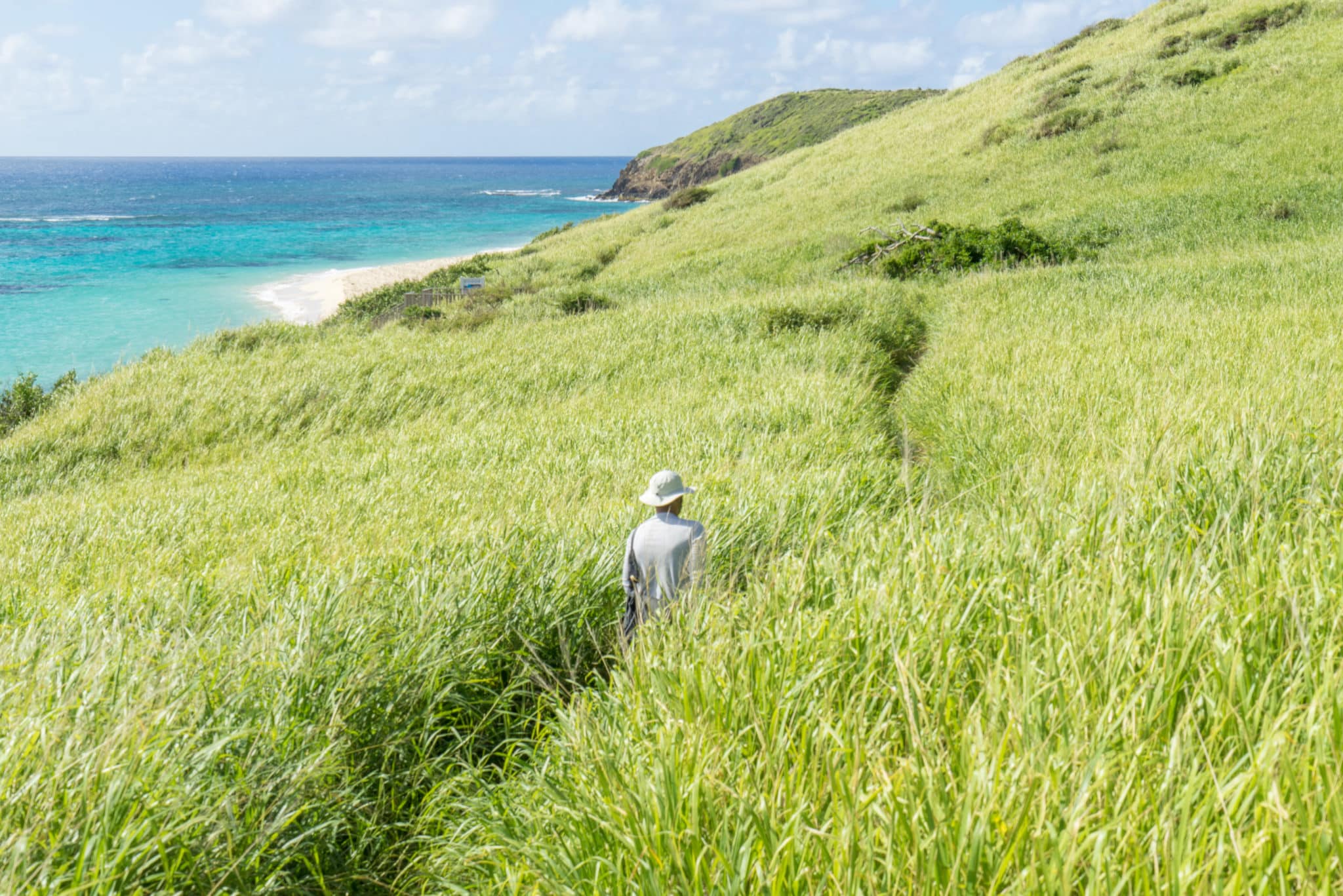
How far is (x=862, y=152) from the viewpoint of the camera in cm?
4131

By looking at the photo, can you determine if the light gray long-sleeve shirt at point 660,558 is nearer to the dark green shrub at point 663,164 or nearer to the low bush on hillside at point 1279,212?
the low bush on hillside at point 1279,212

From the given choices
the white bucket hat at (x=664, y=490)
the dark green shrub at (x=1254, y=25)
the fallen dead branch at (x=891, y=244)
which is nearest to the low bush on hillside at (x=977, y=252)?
the fallen dead branch at (x=891, y=244)

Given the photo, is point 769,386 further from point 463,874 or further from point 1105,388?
point 463,874

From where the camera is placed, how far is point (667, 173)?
405 ft

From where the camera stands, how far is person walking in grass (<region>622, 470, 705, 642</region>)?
4406 mm

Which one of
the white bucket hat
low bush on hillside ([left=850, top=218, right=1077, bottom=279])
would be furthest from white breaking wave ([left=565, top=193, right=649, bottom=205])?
the white bucket hat

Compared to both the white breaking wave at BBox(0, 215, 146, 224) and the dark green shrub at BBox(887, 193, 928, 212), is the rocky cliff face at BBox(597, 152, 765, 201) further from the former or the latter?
the dark green shrub at BBox(887, 193, 928, 212)

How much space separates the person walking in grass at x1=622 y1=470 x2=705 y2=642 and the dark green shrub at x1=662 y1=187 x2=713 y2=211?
40.9 m

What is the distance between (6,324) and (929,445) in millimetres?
49766

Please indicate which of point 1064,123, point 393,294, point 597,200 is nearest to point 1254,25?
point 1064,123

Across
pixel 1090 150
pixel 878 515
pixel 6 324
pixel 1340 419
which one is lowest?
pixel 6 324

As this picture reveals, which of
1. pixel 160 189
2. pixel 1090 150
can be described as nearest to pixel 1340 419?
pixel 1090 150

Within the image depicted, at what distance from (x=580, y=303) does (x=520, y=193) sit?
156m

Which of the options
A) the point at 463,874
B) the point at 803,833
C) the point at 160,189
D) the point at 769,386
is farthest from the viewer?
the point at 160,189
